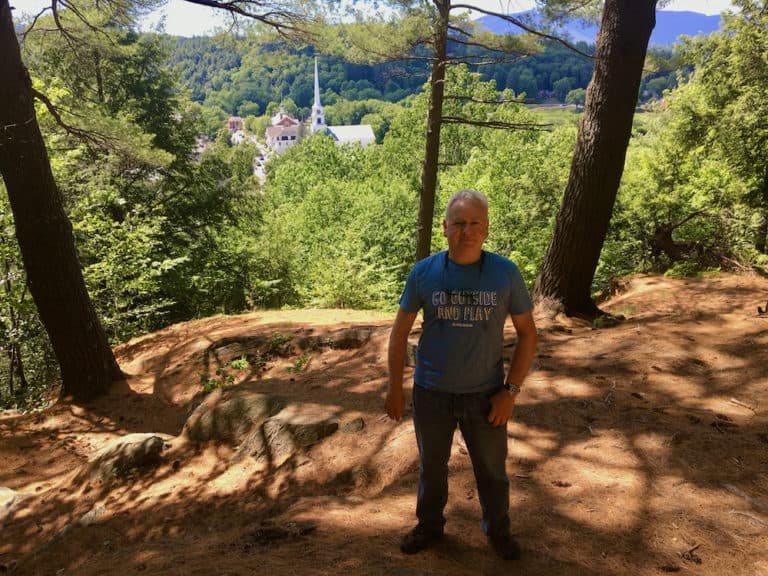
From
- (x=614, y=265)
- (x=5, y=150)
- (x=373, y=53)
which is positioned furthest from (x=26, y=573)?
(x=614, y=265)

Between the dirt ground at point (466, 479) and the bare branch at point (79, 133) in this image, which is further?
the bare branch at point (79, 133)

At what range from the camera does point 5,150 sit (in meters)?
5.64

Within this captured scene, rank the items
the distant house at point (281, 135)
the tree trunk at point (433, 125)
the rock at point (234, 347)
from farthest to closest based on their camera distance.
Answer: the distant house at point (281, 135) < the tree trunk at point (433, 125) < the rock at point (234, 347)

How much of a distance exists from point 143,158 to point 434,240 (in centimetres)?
1368

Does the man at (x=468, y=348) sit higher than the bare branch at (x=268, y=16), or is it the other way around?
the bare branch at (x=268, y=16)

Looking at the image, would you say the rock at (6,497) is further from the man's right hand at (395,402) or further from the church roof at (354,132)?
the church roof at (354,132)

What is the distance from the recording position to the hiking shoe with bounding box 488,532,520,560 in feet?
8.01

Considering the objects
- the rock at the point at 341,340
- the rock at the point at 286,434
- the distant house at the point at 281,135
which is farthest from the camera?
the distant house at the point at 281,135

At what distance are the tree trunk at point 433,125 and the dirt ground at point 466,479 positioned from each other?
411cm

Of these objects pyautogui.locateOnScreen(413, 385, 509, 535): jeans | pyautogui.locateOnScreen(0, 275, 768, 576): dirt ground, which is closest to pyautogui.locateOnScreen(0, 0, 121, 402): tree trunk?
pyautogui.locateOnScreen(0, 275, 768, 576): dirt ground

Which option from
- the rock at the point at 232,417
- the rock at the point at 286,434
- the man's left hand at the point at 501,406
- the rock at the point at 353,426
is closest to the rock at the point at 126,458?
the rock at the point at 232,417

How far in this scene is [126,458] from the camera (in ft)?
15.5

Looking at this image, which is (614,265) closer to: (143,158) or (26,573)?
(143,158)

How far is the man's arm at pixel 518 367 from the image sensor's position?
7.36 feet
